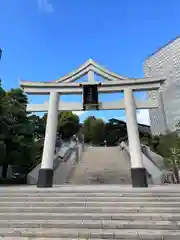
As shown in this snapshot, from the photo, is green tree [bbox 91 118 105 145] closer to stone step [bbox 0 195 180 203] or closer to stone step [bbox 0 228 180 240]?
stone step [bbox 0 195 180 203]

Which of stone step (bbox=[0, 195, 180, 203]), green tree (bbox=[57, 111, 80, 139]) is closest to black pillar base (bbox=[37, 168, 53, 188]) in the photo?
stone step (bbox=[0, 195, 180, 203])

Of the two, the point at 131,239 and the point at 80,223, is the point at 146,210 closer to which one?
the point at 131,239

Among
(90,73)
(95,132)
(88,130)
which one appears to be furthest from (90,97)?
(88,130)

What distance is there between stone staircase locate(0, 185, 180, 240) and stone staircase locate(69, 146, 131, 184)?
633 cm

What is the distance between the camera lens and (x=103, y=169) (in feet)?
52.1

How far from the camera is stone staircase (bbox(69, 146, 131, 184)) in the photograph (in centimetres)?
1377

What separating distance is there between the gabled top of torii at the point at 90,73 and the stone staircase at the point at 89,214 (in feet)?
19.6

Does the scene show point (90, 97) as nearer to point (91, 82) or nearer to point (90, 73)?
point (91, 82)

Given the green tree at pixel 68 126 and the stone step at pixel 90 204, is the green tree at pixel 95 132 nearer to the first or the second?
the green tree at pixel 68 126

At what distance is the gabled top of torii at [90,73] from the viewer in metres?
11.4

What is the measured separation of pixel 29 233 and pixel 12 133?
10410 mm

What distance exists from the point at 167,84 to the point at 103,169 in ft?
55.0

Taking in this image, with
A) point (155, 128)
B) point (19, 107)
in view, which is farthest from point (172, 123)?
point (19, 107)

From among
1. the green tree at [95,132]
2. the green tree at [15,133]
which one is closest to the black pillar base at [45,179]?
the green tree at [15,133]
